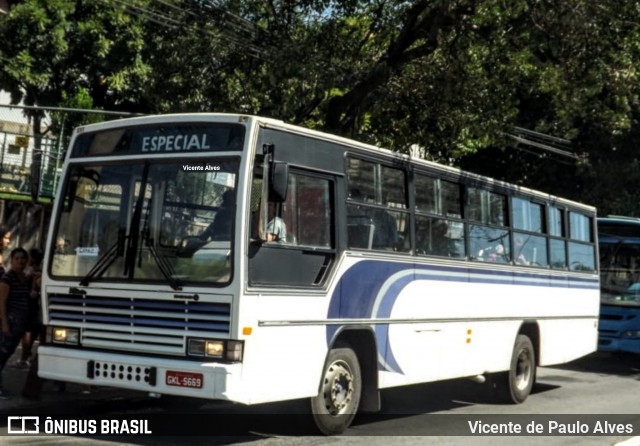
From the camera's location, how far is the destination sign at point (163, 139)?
26.2 ft

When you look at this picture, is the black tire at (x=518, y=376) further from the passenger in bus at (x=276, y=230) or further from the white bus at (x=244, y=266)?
the passenger in bus at (x=276, y=230)

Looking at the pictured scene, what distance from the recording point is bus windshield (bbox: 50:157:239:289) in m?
7.82

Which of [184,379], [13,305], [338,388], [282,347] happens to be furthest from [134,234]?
[338,388]

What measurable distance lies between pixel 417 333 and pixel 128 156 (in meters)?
3.73

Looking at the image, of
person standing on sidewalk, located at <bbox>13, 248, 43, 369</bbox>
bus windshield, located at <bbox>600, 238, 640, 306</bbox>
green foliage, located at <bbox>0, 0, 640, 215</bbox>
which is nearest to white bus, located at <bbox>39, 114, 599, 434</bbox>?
person standing on sidewalk, located at <bbox>13, 248, 43, 369</bbox>

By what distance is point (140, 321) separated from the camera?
7.93m

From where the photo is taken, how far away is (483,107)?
1570 cm

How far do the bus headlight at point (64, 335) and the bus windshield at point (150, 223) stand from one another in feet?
1.56

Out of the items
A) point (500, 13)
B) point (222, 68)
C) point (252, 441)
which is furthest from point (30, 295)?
point (500, 13)

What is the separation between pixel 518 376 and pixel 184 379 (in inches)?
251

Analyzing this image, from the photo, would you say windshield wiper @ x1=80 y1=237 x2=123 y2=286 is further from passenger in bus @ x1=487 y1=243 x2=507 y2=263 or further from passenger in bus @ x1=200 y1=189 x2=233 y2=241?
passenger in bus @ x1=487 y1=243 x2=507 y2=263

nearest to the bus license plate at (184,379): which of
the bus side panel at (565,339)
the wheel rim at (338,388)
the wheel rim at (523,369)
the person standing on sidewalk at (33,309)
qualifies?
the wheel rim at (338,388)

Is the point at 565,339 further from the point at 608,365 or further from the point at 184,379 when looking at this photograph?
the point at 184,379

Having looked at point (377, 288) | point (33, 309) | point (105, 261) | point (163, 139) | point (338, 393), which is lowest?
point (338, 393)
